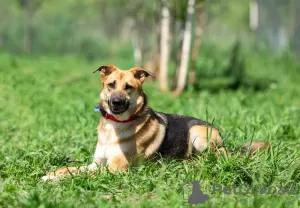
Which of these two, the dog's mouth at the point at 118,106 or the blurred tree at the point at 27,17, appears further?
the blurred tree at the point at 27,17

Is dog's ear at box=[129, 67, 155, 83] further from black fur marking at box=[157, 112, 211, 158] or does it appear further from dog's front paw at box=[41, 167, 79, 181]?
dog's front paw at box=[41, 167, 79, 181]

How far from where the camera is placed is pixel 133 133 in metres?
6.54

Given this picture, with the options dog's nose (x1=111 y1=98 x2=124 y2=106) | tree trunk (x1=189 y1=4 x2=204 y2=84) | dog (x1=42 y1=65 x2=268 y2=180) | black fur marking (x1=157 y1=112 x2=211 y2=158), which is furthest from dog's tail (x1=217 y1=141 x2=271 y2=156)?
tree trunk (x1=189 y1=4 x2=204 y2=84)

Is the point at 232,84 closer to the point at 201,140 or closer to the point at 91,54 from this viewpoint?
the point at 201,140

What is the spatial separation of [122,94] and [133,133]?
1.74ft

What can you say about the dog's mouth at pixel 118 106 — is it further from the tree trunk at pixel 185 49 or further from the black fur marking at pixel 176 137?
the tree trunk at pixel 185 49

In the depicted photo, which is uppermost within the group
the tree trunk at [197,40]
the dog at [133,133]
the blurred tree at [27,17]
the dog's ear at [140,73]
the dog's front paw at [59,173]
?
the blurred tree at [27,17]

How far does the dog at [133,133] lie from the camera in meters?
6.35

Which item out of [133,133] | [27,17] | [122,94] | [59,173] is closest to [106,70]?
[122,94]

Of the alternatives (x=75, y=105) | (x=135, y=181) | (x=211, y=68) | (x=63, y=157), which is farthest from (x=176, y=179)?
(x=211, y=68)

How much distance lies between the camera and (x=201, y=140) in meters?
6.79

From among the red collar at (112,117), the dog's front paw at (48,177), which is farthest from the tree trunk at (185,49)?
the dog's front paw at (48,177)
